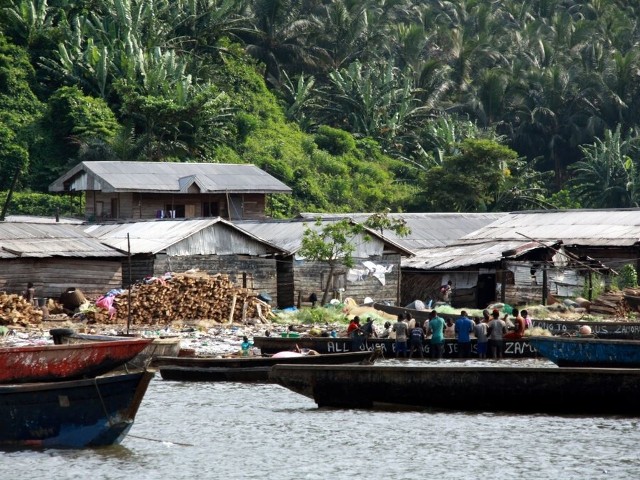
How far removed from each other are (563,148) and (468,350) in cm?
5187

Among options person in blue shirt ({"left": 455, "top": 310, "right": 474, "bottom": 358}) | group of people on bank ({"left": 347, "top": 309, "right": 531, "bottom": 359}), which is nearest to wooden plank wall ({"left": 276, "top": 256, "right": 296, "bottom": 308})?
group of people on bank ({"left": 347, "top": 309, "right": 531, "bottom": 359})

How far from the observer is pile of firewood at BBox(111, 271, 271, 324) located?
3700 centimetres

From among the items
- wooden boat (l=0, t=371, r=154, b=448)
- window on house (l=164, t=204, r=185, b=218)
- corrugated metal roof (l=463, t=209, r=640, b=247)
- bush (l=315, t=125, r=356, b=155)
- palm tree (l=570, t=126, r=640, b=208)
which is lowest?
wooden boat (l=0, t=371, r=154, b=448)

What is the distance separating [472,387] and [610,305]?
1854cm

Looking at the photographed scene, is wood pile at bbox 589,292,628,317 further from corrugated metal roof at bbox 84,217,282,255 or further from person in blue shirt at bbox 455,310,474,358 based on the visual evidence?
corrugated metal roof at bbox 84,217,282,255

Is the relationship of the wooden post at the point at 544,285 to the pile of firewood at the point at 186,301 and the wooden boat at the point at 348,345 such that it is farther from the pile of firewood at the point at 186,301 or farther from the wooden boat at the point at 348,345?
A: the wooden boat at the point at 348,345

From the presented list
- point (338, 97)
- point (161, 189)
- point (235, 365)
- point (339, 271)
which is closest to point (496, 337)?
point (235, 365)

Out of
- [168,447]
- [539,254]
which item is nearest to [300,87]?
[539,254]

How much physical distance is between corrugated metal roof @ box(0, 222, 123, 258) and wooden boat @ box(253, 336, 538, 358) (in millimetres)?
10755

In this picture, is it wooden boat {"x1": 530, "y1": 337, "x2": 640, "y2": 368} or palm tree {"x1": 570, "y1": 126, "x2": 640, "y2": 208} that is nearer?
wooden boat {"x1": 530, "y1": 337, "x2": 640, "y2": 368}

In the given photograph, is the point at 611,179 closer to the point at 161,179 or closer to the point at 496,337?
the point at 161,179

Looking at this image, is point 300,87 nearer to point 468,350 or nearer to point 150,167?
point 150,167

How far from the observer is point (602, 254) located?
44938 mm

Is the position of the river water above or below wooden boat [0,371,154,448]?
below
